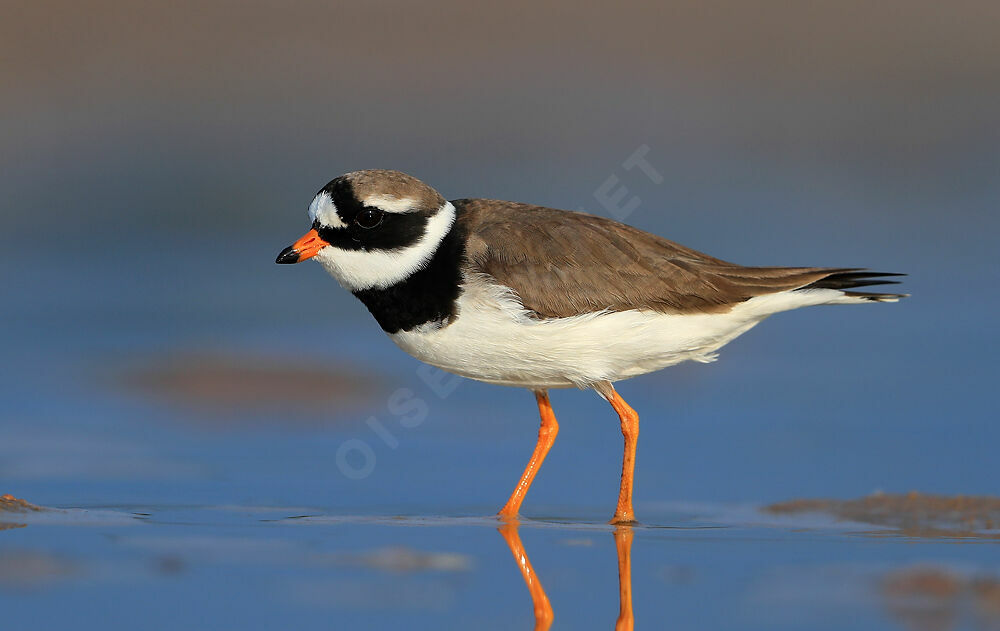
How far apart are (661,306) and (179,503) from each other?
3086 millimetres

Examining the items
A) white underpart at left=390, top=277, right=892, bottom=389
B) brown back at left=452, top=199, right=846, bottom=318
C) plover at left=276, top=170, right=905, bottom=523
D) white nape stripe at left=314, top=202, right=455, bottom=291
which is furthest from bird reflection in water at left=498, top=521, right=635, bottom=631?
white nape stripe at left=314, top=202, right=455, bottom=291

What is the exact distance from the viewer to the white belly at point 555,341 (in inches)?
259

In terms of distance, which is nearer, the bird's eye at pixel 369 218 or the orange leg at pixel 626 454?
the bird's eye at pixel 369 218

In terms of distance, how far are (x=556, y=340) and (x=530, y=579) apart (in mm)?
1497

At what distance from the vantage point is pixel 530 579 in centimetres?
566

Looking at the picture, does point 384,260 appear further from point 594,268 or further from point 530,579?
point 530,579

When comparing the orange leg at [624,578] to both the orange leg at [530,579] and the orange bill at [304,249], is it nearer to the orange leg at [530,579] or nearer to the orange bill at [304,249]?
the orange leg at [530,579]

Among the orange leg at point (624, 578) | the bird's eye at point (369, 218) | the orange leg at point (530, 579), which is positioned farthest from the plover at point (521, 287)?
the orange leg at point (530, 579)

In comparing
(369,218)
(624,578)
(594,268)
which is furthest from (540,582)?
(369,218)

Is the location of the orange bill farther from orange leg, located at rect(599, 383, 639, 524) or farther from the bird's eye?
orange leg, located at rect(599, 383, 639, 524)

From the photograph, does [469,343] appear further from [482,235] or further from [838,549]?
[838,549]

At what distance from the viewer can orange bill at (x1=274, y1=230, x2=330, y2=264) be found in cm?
679

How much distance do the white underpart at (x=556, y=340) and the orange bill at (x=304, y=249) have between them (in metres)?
0.67

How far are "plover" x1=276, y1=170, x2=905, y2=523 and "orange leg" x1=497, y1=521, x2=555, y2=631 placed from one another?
0.64m
